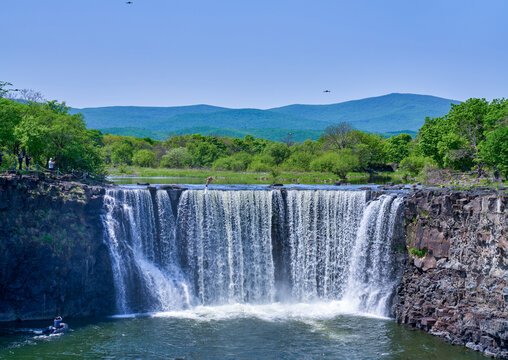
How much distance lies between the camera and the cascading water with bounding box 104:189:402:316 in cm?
3095

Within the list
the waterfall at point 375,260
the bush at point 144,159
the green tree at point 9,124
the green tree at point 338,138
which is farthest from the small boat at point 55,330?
the green tree at point 338,138

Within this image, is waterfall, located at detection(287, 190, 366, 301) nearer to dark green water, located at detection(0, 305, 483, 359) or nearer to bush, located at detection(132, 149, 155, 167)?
dark green water, located at detection(0, 305, 483, 359)

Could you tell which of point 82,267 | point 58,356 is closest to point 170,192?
point 82,267

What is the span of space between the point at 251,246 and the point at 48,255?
12.4 m

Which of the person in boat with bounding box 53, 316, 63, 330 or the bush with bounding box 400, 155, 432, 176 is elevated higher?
the bush with bounding box 400, 155, 432, 176

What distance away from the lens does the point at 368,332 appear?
26.4m

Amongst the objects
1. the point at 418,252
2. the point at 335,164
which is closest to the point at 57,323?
the point at 418,252

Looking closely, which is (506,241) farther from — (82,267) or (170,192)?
(82,267)

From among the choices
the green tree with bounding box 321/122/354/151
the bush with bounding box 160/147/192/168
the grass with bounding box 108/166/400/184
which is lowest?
the grass with bounding box 108/166/400/184

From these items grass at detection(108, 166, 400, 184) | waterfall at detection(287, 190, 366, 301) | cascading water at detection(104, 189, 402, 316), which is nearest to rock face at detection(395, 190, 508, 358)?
cascading water at detection(104, 189, 402, 316)

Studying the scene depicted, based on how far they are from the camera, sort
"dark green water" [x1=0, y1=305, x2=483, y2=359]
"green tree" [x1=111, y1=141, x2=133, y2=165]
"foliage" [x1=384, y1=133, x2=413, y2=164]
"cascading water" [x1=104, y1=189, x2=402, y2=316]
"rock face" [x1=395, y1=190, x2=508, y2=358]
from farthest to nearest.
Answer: "foliage" [x1=384, y1=133, x2=413, y2=164], "green tree" [x1=111, y1=141, x2=133, y2=165], "cascading water" [x1=104, y1=189, x2=402, y2=316], "rock face" [x1=395, y1=190, x2=508, y2=358], "dark green water" [x1=0, y1=305, x2=483, y2=359]

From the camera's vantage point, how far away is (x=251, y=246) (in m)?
33.2

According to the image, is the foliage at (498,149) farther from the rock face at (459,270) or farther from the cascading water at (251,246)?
the cascading water at (251,246)

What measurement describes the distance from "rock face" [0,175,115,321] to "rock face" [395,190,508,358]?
17942 mm
